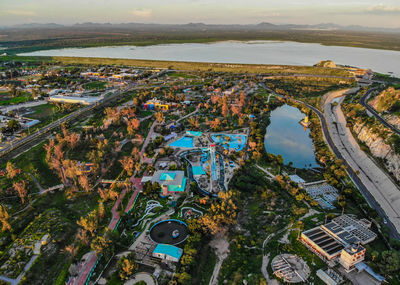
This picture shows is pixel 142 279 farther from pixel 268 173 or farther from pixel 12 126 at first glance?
pixel 12 126

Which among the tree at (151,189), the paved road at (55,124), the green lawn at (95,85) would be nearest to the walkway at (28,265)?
the tree at (151,189)

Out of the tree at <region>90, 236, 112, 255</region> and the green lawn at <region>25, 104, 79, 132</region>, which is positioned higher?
the green lawn at <region>25, 104, 79, 132</region>

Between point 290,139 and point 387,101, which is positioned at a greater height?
point 387,101

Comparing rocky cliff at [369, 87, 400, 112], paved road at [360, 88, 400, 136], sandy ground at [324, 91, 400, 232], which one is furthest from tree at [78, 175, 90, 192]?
rocky cliff at [369, 87, 400, 112]

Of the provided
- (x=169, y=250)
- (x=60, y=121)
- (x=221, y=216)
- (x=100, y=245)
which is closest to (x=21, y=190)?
(x=100, y=245)

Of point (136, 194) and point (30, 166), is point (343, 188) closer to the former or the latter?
point (136, 194)

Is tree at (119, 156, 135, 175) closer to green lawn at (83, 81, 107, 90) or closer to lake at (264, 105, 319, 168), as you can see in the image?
lake at (264, 105, 319, 168)

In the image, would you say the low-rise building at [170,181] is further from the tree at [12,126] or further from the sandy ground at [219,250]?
the tree at [12,126]
